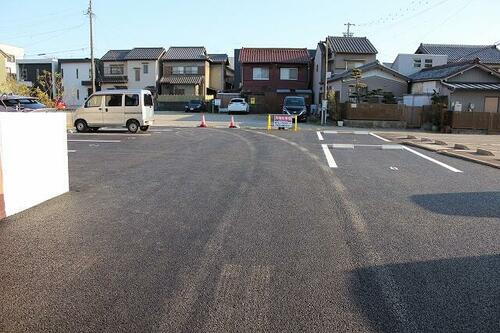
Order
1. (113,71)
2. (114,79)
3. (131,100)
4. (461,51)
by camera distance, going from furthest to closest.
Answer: (113,71)
(114,79)
(461,51)
(131,100)

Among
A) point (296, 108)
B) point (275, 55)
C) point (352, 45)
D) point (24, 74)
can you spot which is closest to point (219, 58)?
point (275, 55)

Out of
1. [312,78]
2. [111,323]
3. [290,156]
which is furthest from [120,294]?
[312,78]

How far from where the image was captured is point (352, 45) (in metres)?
45.7

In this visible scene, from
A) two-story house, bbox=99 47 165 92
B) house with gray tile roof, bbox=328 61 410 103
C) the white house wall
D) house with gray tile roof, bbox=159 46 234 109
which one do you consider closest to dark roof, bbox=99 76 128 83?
two-story house, bbox=99 47 165 92

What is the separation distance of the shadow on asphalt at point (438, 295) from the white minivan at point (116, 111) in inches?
733

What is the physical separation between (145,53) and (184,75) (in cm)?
556

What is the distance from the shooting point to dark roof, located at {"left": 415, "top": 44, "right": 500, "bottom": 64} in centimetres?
4669

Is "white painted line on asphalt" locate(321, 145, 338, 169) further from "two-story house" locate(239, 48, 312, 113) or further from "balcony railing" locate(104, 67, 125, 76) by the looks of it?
"balcony railing" locate(104, 67, 125, 76)

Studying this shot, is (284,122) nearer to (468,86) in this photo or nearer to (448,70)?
(468,86)

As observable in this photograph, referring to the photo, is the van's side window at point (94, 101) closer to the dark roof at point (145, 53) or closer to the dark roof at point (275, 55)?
the dark roof at point (275, 55)

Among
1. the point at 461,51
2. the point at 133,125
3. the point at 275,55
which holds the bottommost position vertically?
the point at 133,125

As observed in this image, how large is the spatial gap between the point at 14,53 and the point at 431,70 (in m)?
62.7

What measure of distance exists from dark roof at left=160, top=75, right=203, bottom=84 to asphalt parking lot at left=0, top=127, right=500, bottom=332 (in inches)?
1793

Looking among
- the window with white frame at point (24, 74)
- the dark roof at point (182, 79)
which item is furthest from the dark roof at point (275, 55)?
the window with white frame at point (24, 74)
